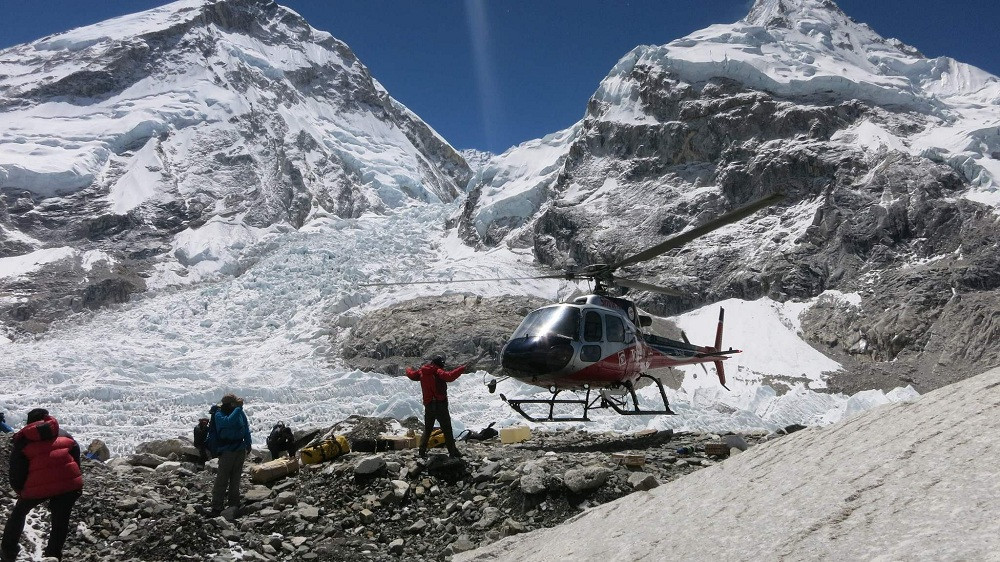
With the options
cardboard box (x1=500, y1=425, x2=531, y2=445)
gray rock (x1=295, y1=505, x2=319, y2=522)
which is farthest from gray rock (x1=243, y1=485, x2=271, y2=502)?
cardboard box (x1=500, y1=425, x2=531, y2=445)

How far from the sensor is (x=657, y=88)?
3113 inches

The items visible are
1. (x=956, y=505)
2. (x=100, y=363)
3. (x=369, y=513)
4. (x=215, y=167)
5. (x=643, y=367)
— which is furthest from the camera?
(x=215, y=167)

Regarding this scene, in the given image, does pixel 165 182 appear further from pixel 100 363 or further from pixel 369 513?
pixel 369 513

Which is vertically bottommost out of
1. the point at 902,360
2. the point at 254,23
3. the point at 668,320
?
the point at 902,360

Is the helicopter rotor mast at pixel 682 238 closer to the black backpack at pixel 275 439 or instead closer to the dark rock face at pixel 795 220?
the black backpack at pixel 275 439

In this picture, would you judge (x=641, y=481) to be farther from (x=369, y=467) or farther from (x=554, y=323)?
(x=554, y=323)

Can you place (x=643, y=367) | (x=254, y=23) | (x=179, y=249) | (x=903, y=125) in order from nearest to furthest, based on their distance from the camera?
1. (x=643, y=367)
2. (x=903, y=125)
3. (x=179, y=249)
4. (x=254, y=23)

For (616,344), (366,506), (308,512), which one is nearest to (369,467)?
(366,506)

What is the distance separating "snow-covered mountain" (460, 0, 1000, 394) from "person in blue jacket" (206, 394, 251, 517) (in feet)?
145

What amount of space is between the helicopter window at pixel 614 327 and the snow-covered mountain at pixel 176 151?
6715 cm

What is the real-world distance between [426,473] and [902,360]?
1944 inches

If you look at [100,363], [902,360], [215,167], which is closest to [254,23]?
[215,167]

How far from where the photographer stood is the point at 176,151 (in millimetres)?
92188

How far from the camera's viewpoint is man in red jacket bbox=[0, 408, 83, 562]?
5219 millimetres
